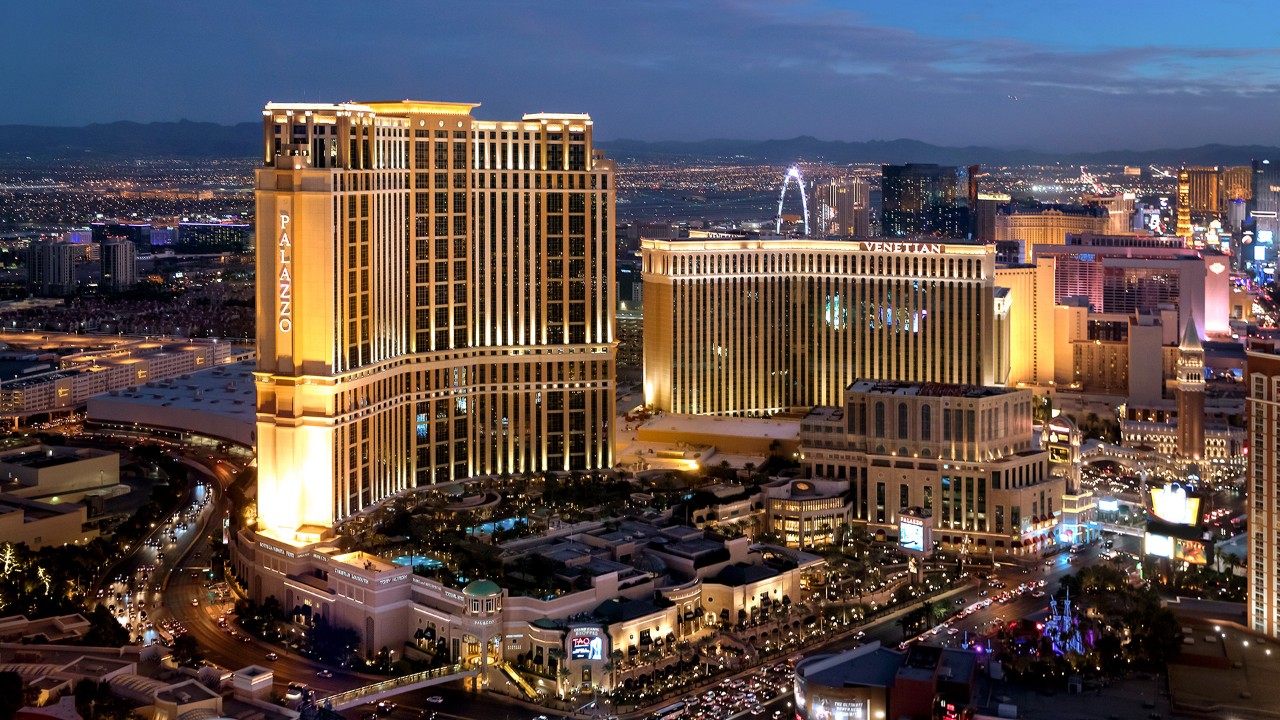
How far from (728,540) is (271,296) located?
19.8 meters

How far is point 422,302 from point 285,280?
854 centimetres

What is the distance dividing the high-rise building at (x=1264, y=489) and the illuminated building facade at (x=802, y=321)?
94.0 ft

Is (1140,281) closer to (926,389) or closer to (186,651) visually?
(926,389)

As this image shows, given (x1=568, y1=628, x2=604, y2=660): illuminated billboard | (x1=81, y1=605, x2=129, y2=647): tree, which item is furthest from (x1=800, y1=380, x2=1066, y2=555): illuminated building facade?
(x1=81, y1=605, x2=129, y2=647): tree

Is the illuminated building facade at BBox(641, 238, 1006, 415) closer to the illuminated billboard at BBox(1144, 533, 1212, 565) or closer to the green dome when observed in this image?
the illuminated billboard at BBox(1144, 533, 1212, 565)

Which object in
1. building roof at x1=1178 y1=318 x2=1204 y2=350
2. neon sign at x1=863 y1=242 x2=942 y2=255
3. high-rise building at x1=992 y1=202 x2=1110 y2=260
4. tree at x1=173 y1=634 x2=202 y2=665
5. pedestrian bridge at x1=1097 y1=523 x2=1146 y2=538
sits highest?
high-rise building at x1=992 y1=202 x2=1110 y2=260

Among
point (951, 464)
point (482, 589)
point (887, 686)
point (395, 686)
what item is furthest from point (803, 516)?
point (395, 686)

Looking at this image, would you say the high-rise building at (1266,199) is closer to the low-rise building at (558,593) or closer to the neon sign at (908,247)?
the neon sign at (908,247)

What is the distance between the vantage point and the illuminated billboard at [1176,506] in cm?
6247

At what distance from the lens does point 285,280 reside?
2395 inches

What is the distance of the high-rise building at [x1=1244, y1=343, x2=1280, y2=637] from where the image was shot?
51.9 metres

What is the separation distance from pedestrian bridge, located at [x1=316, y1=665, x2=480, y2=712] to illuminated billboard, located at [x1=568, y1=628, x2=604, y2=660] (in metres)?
3.23

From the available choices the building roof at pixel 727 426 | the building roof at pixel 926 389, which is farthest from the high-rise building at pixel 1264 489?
the building roof at pixel 727 426

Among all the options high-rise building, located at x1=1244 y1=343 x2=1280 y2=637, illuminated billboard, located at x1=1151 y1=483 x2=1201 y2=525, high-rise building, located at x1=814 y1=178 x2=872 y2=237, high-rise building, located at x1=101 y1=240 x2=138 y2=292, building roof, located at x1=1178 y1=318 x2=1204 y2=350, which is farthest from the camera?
high-rise building, located at x1=101 y1=240 x2=138 y2=292
